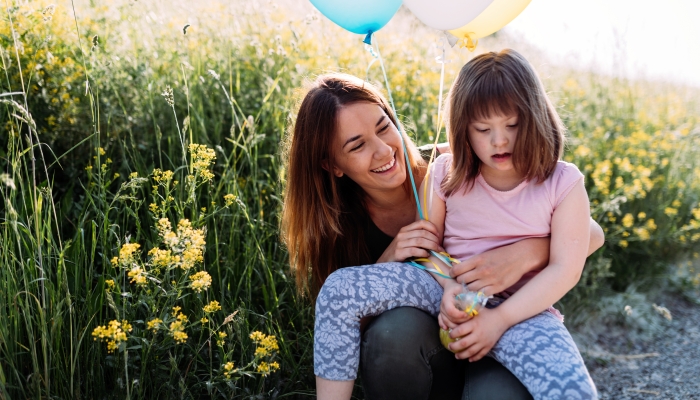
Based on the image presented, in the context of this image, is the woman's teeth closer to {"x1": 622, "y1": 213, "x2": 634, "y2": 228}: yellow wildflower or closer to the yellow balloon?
the yellow balloon

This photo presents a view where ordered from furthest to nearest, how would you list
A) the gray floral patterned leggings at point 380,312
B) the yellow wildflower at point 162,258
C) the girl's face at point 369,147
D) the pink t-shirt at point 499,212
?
the girl's face at point 369,147, the pink t-shirt at point 499,212, the yellow wildflower at point 162,258, the gray floral patterned leggings at point 380,312

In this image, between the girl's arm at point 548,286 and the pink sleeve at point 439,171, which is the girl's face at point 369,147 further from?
the girl's arm at point 548,286

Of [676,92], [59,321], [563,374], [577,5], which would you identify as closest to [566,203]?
[563,374]

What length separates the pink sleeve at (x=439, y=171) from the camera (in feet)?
6.64

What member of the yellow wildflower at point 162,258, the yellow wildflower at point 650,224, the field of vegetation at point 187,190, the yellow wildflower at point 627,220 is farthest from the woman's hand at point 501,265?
the yellow wildflower at point 650,224

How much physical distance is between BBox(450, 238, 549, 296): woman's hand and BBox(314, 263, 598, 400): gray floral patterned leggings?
0.11 metres

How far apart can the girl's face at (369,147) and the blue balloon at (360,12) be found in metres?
0.24

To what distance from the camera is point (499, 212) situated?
6.33 ft

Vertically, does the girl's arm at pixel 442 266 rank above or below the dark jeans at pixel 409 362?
above

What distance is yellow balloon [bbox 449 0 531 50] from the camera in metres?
1.97

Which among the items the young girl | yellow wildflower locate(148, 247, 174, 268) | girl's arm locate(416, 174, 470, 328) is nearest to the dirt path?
the young girl

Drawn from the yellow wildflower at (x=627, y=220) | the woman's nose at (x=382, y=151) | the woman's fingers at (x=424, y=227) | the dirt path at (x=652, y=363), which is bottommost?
the dirt path at (x=652, y=363)

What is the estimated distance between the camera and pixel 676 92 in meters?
5.00

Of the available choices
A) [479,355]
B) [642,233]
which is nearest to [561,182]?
[479,355]
